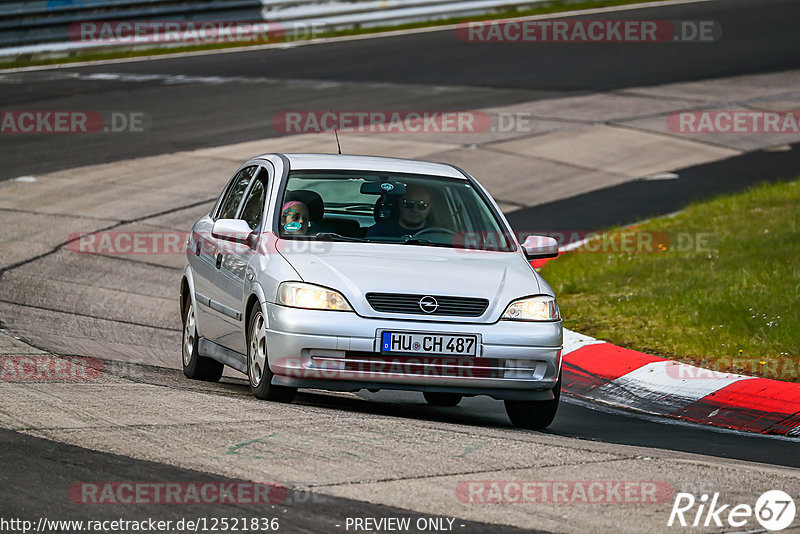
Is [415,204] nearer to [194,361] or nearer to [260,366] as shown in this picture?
[260,366]

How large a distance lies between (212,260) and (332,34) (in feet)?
73.7

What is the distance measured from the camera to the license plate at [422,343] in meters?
7.49

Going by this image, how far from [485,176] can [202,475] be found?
12674 mm

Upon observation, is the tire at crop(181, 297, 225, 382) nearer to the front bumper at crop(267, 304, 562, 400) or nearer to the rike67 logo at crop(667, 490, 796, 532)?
the front bumper at crop(267, 304, 562, 400)

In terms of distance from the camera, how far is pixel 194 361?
9.31m

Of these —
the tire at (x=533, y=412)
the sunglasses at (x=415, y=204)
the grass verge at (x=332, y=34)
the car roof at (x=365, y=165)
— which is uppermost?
the grass verge at (x=332, y=34)

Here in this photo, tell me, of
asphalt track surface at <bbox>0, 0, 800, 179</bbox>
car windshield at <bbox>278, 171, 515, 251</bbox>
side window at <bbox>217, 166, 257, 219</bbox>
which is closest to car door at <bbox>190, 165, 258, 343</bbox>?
side window at <bbox>217, 166, 257, 219</bbox>

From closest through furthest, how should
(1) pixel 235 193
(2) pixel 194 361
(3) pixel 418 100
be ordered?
(2) pixel 194 361
(1) pixel 235 193
(3) pixel 418 100

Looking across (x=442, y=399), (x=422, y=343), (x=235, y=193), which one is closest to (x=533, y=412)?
(x=422, y=343)

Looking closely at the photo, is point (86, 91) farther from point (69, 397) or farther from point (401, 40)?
point (69, 397)

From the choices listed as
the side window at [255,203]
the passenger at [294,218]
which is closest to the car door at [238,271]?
the side window at [255,203]

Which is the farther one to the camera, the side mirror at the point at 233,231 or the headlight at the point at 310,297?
the side mirror at the point at 233,231

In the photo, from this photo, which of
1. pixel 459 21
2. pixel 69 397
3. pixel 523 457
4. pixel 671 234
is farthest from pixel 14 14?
pixel 523 457

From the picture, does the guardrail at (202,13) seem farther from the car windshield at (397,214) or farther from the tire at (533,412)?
the tire at (533,412)
